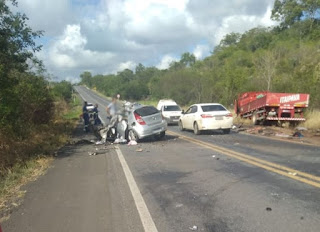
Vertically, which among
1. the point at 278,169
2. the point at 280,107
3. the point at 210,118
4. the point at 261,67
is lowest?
Answer: the point at 278,169

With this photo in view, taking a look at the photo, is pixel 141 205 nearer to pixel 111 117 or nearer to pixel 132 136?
pixel 132 136

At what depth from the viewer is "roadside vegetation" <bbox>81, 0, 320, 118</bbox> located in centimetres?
2972

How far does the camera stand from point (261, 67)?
43.4m

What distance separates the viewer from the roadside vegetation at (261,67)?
97.5 ft

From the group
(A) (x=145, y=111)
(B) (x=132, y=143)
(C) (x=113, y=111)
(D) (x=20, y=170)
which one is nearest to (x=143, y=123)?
(A) (x=145, y=111)

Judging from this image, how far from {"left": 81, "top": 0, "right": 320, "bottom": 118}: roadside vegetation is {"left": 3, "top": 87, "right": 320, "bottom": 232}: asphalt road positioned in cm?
1511

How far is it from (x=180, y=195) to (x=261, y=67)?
3894 centimetres

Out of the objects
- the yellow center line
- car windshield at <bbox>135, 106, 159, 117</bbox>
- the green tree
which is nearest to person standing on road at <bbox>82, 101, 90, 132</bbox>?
car windshield at <bbox>135, 106, 159, 117</bbox>

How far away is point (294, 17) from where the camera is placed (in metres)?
80.8

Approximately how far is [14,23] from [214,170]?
12177 mm

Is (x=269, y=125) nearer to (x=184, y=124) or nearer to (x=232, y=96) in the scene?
(x=184, y=124)

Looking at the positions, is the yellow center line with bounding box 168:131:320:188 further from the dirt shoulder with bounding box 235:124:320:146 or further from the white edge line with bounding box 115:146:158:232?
the dirt shoulder with bounding box 235:124:320:146

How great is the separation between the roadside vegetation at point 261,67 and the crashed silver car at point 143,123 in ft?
35.5

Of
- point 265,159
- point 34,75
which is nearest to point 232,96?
point 34,75
